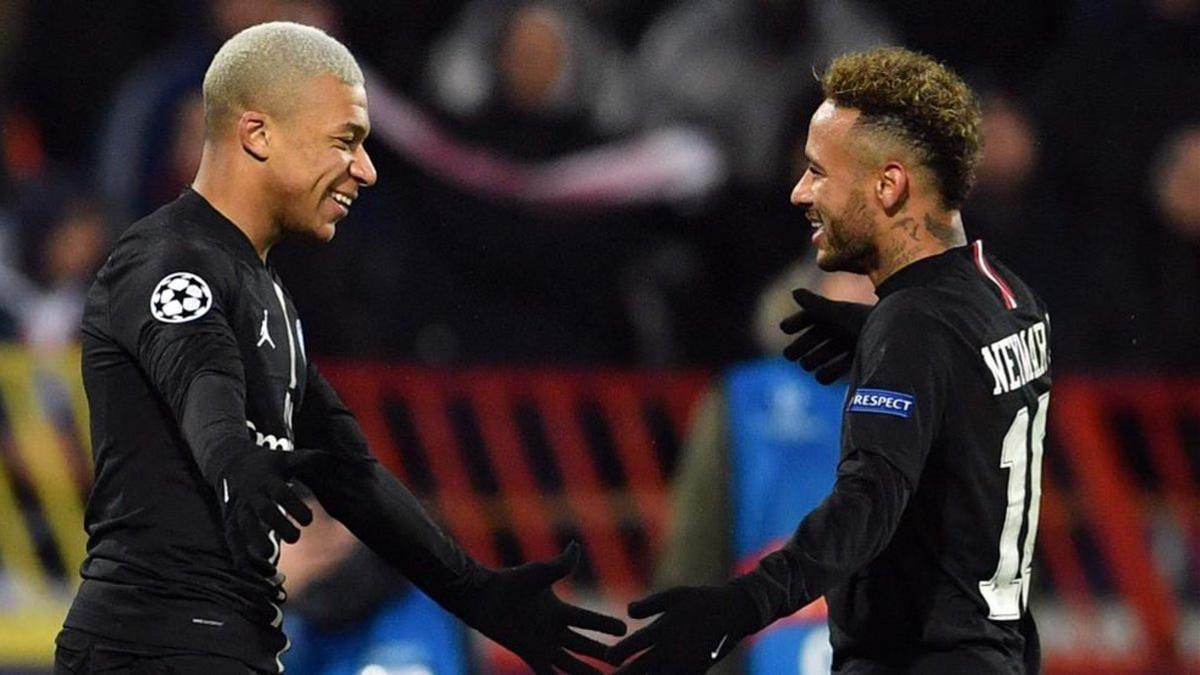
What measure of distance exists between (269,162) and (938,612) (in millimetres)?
1590

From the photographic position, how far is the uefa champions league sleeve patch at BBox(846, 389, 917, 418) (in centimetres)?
435

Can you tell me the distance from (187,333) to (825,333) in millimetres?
1779

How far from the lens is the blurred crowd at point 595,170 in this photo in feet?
31.2

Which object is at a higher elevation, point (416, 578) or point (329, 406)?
point (329, 406)

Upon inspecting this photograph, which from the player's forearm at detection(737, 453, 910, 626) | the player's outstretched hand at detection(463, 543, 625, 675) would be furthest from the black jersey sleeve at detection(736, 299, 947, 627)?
the player's outstretched hand at detection(463, 543, 625, 675)

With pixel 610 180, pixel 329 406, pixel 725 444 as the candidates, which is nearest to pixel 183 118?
pixel 610 180

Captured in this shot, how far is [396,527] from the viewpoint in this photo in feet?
16.3

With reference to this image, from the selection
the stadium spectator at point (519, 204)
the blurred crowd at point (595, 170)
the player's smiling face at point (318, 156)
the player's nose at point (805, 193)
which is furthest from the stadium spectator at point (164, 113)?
the player's nose at point (805, 193)

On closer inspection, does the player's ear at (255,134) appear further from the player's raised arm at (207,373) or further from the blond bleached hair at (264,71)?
the player's raised arm at (207,373)

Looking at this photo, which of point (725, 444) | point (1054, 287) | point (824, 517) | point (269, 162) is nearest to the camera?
point (824, 517)

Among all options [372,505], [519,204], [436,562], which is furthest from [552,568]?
[519,204]

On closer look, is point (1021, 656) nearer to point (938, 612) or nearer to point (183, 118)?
point (938, 612)

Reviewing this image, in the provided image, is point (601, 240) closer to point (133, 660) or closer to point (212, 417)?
point (133, 660)

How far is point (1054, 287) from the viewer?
9359mm
